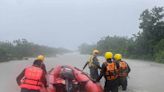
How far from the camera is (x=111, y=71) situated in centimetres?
1355

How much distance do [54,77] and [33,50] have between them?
76079 mm

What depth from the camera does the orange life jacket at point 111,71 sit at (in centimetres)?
1355

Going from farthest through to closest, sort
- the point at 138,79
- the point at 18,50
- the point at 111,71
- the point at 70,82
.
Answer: the point at 18,50 → the point at 138,79 → the point at 111,71 → the point at 70,82

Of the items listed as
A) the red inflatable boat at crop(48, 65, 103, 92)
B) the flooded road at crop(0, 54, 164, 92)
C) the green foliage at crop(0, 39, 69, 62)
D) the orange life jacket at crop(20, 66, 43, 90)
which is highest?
the orange life jacket at crop(20, 66, 43, 90)

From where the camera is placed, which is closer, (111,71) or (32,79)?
(32,79)

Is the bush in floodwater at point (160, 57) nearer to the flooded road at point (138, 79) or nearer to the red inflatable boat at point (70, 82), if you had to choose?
the flooded road at point (138, 79)

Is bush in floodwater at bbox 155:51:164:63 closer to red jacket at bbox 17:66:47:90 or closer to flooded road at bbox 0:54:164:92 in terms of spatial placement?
flooded road at bbox 0:54:164:92

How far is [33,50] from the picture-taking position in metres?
91.1

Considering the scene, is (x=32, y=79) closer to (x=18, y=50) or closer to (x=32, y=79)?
(x=32, y=79)

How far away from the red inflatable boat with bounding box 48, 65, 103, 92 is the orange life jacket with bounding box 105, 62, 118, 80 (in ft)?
3.17

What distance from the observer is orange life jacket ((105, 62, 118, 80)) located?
13555 mm

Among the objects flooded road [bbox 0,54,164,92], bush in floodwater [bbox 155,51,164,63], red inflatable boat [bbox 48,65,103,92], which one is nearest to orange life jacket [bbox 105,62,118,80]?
red inflatable boat [bbox 48,65,103,92]

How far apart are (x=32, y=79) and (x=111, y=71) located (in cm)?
224

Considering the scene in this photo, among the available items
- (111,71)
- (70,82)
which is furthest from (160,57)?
(70,82)
